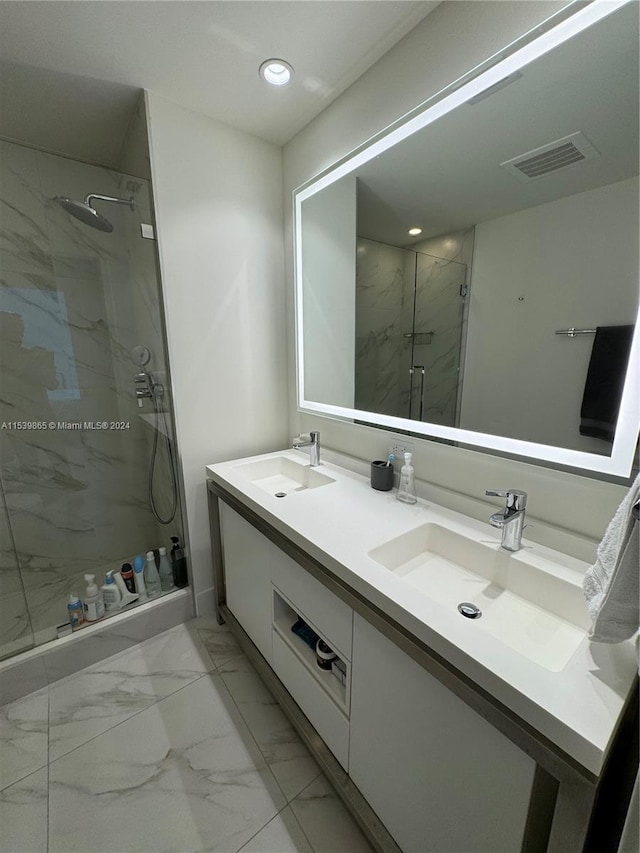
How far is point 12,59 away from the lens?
→ 1185 mm

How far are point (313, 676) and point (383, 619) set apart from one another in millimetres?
493

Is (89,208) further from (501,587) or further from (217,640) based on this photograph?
(501,587)

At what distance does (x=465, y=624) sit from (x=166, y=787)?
1.16m

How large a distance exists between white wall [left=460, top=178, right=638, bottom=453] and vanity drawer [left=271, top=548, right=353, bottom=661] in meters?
0.68

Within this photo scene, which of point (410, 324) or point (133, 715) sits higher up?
point (410, 324)

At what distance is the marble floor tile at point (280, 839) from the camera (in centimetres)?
96

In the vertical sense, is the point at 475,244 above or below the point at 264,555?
above

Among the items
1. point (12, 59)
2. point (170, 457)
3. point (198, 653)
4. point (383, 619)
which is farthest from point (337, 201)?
point (198, 653)

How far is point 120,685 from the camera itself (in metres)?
1.44

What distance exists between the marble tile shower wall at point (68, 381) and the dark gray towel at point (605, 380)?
63.2 inches

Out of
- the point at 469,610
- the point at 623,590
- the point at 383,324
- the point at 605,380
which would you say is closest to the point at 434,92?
the point at 383,324

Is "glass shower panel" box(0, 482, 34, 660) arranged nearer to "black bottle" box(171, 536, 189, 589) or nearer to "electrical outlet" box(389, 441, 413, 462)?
"black bottle" box(171, 536, 189, 589)

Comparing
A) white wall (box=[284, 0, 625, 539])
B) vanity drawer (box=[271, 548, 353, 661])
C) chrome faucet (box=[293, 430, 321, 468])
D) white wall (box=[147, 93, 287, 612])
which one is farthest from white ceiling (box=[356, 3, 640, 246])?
vanity drawer (box=[271, 548, 353, 661])

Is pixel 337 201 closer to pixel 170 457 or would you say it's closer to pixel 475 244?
pixel 475 244
